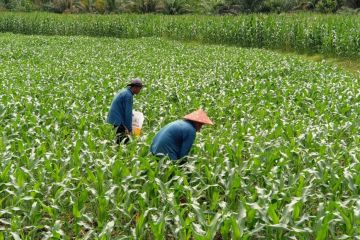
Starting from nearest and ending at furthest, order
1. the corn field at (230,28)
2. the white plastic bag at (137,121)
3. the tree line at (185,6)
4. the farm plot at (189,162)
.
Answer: the farm plot at (189,162) → the white plastic bag at (137,121) → the corn field at (230,28) → the tree line at (185,6)

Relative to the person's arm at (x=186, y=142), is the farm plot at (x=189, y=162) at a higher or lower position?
lower

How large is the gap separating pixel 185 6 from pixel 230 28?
51.8ft

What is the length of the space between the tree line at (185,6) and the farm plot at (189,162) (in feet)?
73.1

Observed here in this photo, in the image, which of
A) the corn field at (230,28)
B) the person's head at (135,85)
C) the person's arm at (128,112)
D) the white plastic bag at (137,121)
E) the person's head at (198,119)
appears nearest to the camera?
the person's head at (198,119)

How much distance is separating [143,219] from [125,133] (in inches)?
140

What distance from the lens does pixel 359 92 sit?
10688 millimetres

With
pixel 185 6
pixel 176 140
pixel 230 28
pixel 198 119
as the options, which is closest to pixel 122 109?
pixel 176 140

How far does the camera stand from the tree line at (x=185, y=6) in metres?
33.7

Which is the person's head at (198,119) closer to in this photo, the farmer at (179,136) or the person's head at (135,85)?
the farmer at (179,136)

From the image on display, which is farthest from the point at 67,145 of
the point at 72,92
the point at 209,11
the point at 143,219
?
the point at 209,11

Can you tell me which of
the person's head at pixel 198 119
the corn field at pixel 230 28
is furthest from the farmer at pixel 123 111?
the corn field at pixel 230 28

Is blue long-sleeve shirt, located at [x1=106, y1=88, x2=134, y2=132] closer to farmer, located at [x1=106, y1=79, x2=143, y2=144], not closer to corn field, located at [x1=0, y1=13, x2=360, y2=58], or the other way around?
farmer, located at [x1=106, y1=79, x2=143, y2=144]

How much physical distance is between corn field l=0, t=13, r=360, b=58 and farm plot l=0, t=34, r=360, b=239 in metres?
6.63

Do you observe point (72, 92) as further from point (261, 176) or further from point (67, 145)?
point (261, 176)
